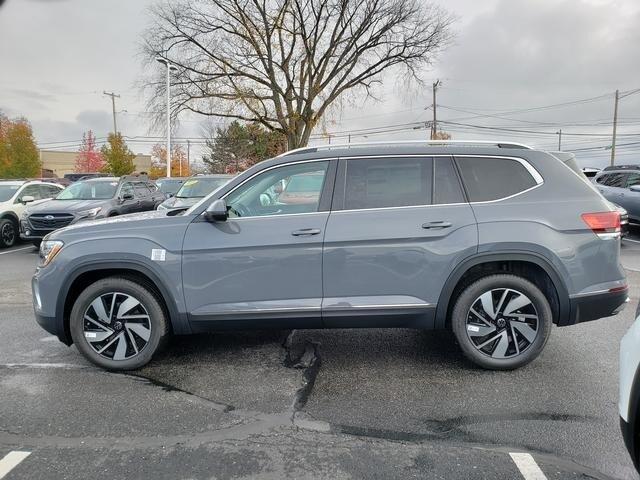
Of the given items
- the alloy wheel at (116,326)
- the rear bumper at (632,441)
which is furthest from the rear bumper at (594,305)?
the alloy wheel at (116,326)

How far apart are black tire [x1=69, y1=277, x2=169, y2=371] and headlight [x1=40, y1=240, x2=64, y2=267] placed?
40cm

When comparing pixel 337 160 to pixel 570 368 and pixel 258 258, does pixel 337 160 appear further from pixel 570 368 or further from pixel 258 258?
pixel 570 368

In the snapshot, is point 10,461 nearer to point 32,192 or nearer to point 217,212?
point 217,212

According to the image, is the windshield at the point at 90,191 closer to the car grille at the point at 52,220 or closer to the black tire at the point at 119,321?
the car grille at the point at 52,220

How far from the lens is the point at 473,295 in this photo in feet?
12.5

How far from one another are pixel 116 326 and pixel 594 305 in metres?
3.89

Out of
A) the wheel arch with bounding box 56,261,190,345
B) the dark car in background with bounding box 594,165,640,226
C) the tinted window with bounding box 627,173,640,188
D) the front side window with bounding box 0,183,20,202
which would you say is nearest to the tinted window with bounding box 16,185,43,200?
the front side window with bounding box 0,183,20,202

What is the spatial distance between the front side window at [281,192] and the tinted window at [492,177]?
1188 millimetres

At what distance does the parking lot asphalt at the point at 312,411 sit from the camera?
106 inches

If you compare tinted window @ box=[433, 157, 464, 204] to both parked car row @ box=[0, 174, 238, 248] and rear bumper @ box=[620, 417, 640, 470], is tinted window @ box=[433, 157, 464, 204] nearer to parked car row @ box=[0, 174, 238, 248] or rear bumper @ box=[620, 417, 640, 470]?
rear bumper @ box=[620, 417, 640, 470]

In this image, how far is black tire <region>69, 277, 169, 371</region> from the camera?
153 inches

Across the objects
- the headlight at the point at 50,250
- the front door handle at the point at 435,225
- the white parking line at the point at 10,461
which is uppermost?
the front door handle at the point at 435,225

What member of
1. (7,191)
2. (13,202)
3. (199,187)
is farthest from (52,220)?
(199,187)

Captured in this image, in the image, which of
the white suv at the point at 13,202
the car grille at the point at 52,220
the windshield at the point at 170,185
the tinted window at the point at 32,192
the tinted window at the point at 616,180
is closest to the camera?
the car grille at the point at 52,220
